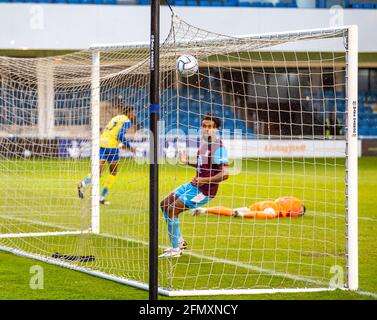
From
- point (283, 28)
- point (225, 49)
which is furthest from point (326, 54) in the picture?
point (225, 49)

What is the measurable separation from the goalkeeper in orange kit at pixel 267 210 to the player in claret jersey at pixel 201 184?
12.3 ft

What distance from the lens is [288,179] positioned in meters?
20.5

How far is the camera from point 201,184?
352 inches

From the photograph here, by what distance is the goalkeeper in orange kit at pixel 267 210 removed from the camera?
503 inches

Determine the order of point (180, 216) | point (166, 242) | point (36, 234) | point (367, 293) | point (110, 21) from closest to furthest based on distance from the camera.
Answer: point (367, 293) < point (166, 242) < point (36, 234) < point (180, 216) < point (110, 21)

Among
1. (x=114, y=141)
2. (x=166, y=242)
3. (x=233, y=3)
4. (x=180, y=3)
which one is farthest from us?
(x=180, y=3)

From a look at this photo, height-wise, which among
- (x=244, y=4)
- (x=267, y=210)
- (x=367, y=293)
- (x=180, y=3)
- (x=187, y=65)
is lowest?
(x=367, y=293)

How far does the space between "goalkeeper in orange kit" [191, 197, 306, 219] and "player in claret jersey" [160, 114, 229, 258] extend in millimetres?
3737

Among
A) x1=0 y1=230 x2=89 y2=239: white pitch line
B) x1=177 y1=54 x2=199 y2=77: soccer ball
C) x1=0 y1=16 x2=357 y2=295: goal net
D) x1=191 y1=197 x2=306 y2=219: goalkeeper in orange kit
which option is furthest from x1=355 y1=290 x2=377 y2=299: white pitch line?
x1=191 y1=197 x2=306 y2=219: goalkeeper in orange kit

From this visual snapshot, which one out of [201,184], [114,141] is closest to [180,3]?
[114,141]

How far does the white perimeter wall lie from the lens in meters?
27.2

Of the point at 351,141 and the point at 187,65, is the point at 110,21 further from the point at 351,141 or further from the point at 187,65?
the point at 351,141

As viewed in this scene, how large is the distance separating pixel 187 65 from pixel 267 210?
200 inches
